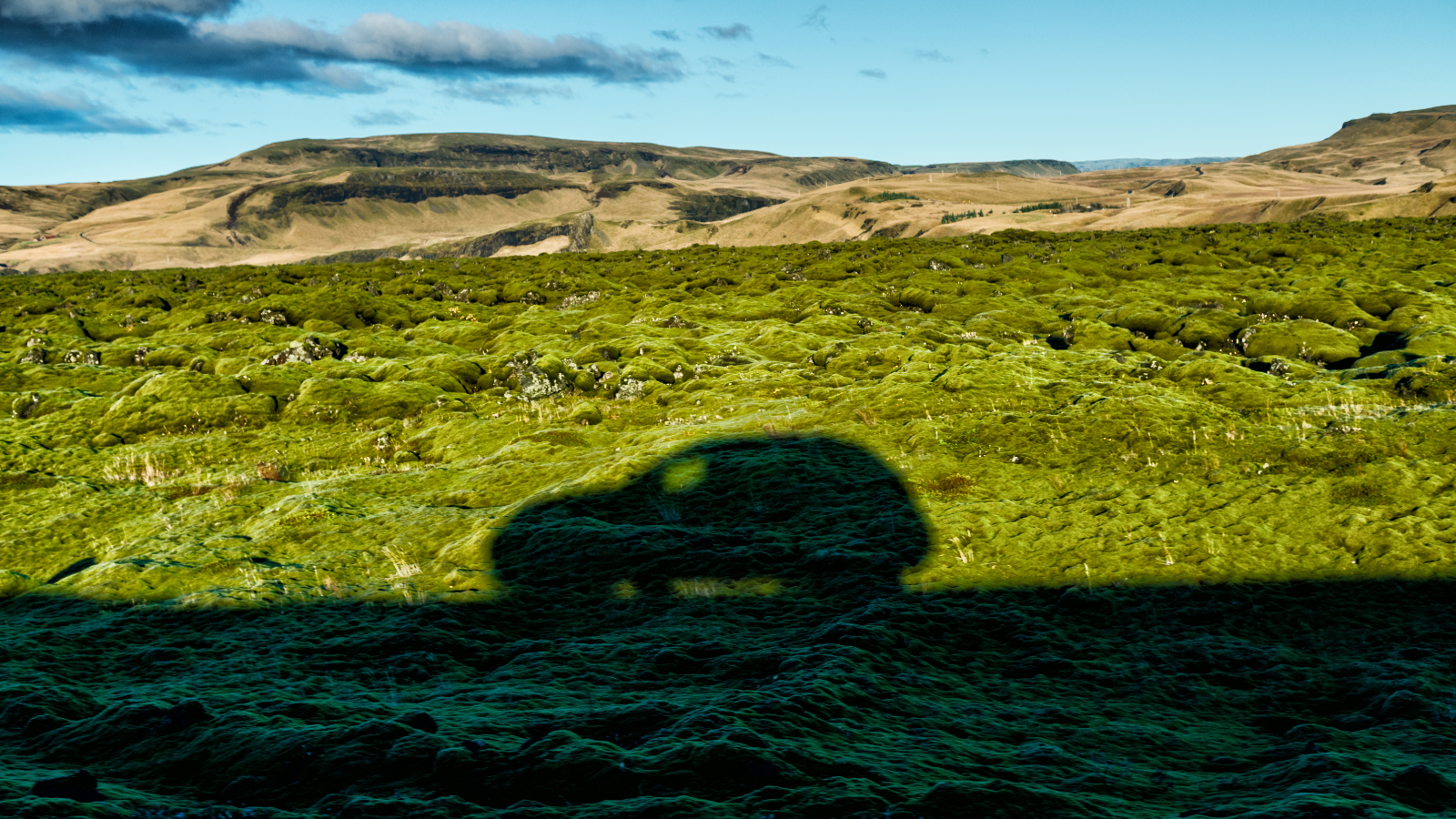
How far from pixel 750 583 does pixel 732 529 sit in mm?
1938

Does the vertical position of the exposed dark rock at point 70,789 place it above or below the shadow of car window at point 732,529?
above

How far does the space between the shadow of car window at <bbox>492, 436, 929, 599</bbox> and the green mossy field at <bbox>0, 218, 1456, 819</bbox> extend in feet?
0.27

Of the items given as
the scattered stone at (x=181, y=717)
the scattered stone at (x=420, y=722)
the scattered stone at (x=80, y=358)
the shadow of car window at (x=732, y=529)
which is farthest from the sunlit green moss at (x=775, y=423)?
the scattered stone at (x=420, y=722)

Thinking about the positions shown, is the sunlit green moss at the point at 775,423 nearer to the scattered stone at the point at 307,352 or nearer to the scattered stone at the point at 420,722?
the scattered stone at the point at 307,352

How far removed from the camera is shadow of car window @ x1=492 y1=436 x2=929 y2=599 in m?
11.7

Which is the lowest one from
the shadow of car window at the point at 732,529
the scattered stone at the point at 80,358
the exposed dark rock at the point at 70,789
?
the shadow of car window at the point at 732,529

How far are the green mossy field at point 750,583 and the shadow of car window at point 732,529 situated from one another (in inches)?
3.3

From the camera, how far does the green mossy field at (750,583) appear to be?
6.22m

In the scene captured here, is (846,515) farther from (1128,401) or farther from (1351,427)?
(1351,427)

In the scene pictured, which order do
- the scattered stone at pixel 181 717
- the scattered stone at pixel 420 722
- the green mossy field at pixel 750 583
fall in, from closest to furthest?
the green mossy field at pixel 750 583 → the scattered stone at pixel 420 722 → the scattered stone at pixel 181 717

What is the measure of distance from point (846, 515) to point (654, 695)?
6.04 meters

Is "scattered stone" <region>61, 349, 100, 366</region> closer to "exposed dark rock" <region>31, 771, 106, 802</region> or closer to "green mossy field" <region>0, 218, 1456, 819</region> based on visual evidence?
"green mossy field" <region>0, 218, 1456, 819</region>

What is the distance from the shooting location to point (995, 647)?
9.36 m

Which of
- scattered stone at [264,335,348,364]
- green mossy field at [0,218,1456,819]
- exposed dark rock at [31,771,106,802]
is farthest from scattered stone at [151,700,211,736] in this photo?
scattered stone at [264,335,348,364]
